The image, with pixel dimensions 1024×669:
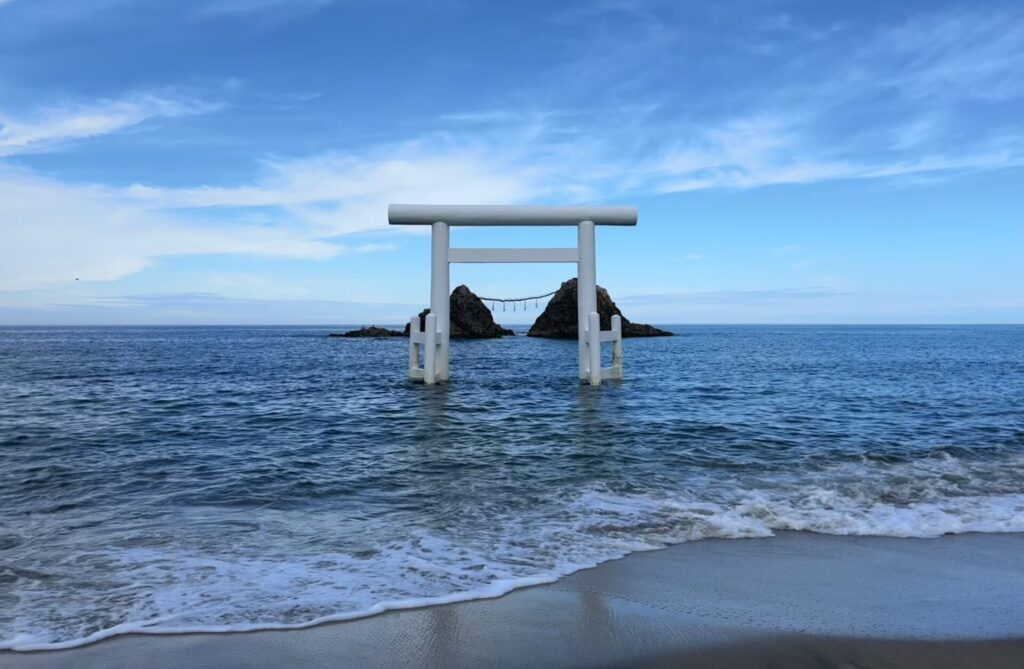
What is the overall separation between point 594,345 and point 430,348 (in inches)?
168

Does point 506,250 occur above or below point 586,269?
above

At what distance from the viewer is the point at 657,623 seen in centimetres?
356

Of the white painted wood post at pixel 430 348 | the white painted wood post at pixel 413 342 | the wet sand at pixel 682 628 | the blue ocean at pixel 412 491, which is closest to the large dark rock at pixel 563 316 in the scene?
the white painted wood post at pixel 413 342

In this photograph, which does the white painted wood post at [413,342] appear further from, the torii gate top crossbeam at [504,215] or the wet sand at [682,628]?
the wet sand at [682,628]

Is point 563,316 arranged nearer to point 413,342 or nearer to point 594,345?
point 413,342

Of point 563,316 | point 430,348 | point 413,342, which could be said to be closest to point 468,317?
point 563,316

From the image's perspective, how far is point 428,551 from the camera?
193 inches

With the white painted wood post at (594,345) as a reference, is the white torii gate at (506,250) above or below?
above

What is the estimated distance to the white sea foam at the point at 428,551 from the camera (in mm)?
3812

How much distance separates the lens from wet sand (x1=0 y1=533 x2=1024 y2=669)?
10.4 ft

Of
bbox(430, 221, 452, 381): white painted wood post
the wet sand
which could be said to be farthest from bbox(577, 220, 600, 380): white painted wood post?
the wet sand

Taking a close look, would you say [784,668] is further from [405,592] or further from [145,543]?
[145,543]

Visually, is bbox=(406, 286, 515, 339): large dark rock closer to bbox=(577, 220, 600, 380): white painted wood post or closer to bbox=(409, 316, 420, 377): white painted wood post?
bbox=(409, 316, 420, 377): white painted wood post

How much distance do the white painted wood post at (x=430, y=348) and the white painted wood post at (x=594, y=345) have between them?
13.2ft
